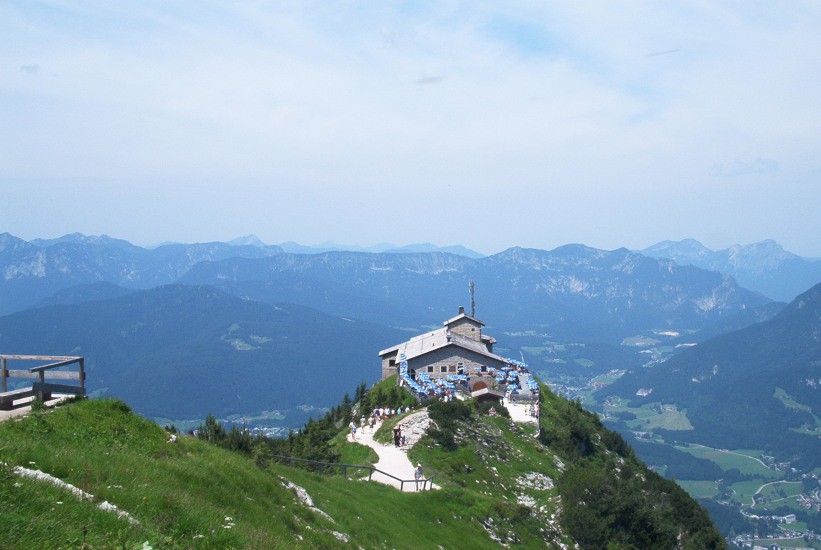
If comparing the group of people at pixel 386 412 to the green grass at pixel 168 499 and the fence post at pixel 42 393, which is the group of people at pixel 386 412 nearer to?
the green grass at pixel 168 499

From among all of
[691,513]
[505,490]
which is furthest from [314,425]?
[691,513]

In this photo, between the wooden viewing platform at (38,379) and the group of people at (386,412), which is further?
the group of people at (386,412)

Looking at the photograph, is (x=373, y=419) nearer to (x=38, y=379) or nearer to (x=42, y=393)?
(x=38, y=379)

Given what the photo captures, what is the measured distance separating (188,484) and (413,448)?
25.6m

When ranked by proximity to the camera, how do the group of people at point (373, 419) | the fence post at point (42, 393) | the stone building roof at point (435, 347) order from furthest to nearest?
the stone building roof at point (435, 347) < the group of people at point (373, 419) < the fence post at point (42, 393)

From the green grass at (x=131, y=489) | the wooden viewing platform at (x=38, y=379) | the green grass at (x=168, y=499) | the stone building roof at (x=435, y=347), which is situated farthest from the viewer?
the stone building roof at (x=435, y=347)

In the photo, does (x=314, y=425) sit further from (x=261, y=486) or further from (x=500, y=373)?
(x=261, y=486)

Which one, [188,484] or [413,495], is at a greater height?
[188,484]

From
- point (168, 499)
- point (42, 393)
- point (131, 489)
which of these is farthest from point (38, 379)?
point (168, 499)

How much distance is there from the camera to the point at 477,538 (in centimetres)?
2691

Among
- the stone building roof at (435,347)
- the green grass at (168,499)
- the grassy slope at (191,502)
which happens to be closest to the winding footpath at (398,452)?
the grassy slope at (191,502)

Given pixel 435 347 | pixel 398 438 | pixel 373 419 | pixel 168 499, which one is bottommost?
pixel 373 419

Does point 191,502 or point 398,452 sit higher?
point 191,502

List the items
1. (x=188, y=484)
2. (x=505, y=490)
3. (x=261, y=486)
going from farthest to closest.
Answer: (x=505, y=490) → (x=261, y=486) → (x=188, y=484)
